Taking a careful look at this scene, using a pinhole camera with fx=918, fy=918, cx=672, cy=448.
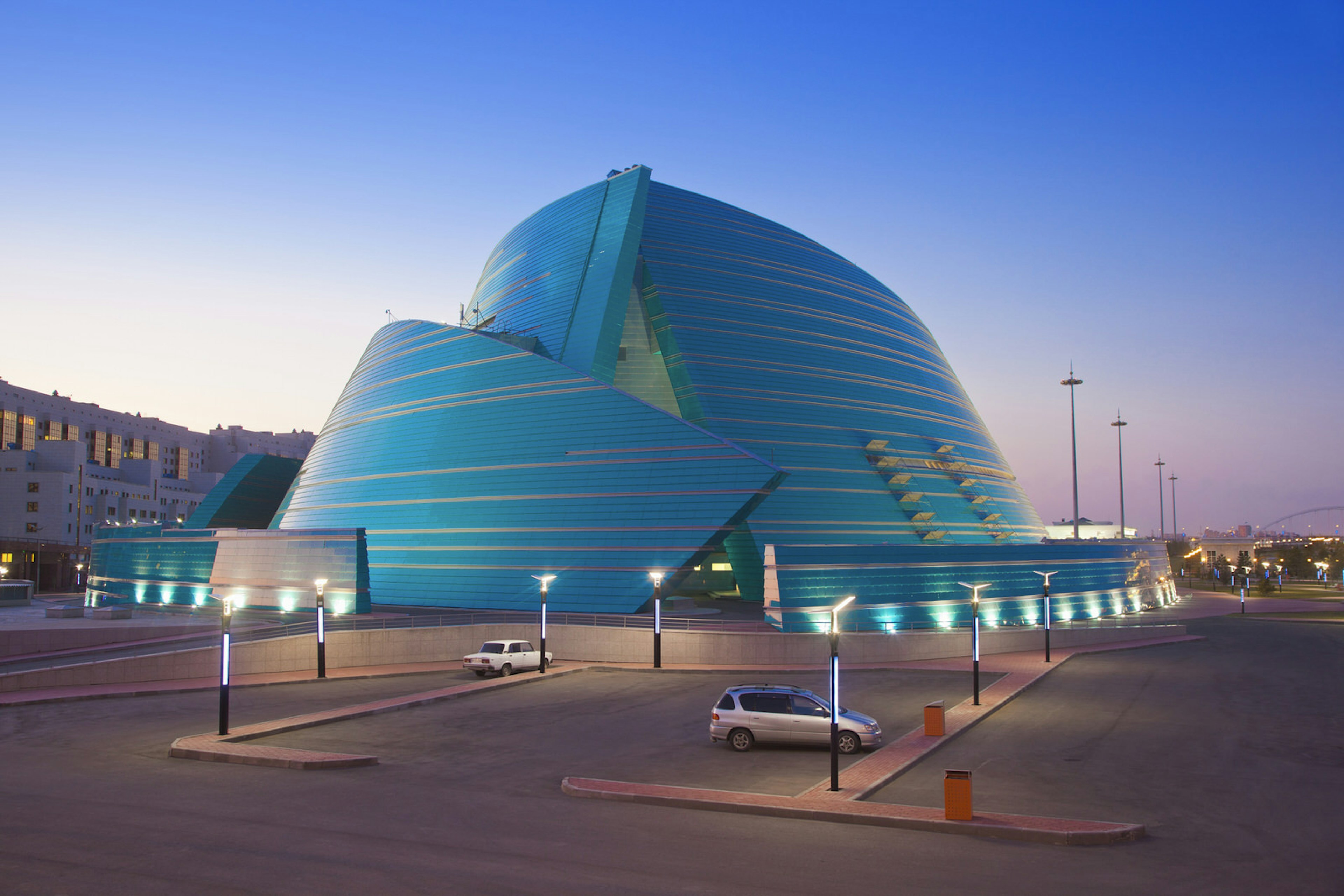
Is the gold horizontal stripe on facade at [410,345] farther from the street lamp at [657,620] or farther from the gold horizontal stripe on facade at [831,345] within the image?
the street lamp at [657,620]

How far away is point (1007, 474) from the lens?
64375mm

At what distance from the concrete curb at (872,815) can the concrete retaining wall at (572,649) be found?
57.9 ft

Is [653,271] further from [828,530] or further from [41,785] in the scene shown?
[41,785]

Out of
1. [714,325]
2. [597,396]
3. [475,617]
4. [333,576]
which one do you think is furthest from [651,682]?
[714,325]

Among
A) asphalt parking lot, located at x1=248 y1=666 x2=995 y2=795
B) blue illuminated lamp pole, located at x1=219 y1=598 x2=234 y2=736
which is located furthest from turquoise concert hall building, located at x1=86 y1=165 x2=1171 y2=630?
blue illuminated lamp pole, located at x1=219 y1=598 x2=234 y2=736

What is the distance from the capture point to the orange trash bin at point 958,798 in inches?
543

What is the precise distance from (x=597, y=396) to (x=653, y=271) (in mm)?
13107

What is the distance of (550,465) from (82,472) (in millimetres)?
90499

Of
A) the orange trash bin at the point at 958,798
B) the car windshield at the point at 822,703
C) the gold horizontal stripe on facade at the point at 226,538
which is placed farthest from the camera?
the gold horizontal stripe on facade at the point at 226,538

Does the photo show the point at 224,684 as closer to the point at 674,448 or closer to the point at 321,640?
the point at 321,640

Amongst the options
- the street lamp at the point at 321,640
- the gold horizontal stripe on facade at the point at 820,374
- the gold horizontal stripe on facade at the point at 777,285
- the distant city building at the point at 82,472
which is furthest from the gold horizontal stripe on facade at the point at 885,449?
the distant city building at the point at 82,472

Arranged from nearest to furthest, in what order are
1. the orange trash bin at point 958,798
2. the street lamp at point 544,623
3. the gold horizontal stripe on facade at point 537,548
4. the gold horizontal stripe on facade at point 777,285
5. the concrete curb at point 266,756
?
the orange trash bin at point 958,798
the concrete curb at point 266,756
the street lamp at point 544,623
the gold horizontal stripe on facade at point 537,548
the gold horizontal stripe on facade at point 777,285

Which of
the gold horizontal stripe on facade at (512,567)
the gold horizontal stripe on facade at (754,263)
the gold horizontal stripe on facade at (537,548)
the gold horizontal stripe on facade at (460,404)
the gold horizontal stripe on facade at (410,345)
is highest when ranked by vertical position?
the gold horizontal stripe on facade at (754,263)

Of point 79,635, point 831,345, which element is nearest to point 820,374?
point 831,345
